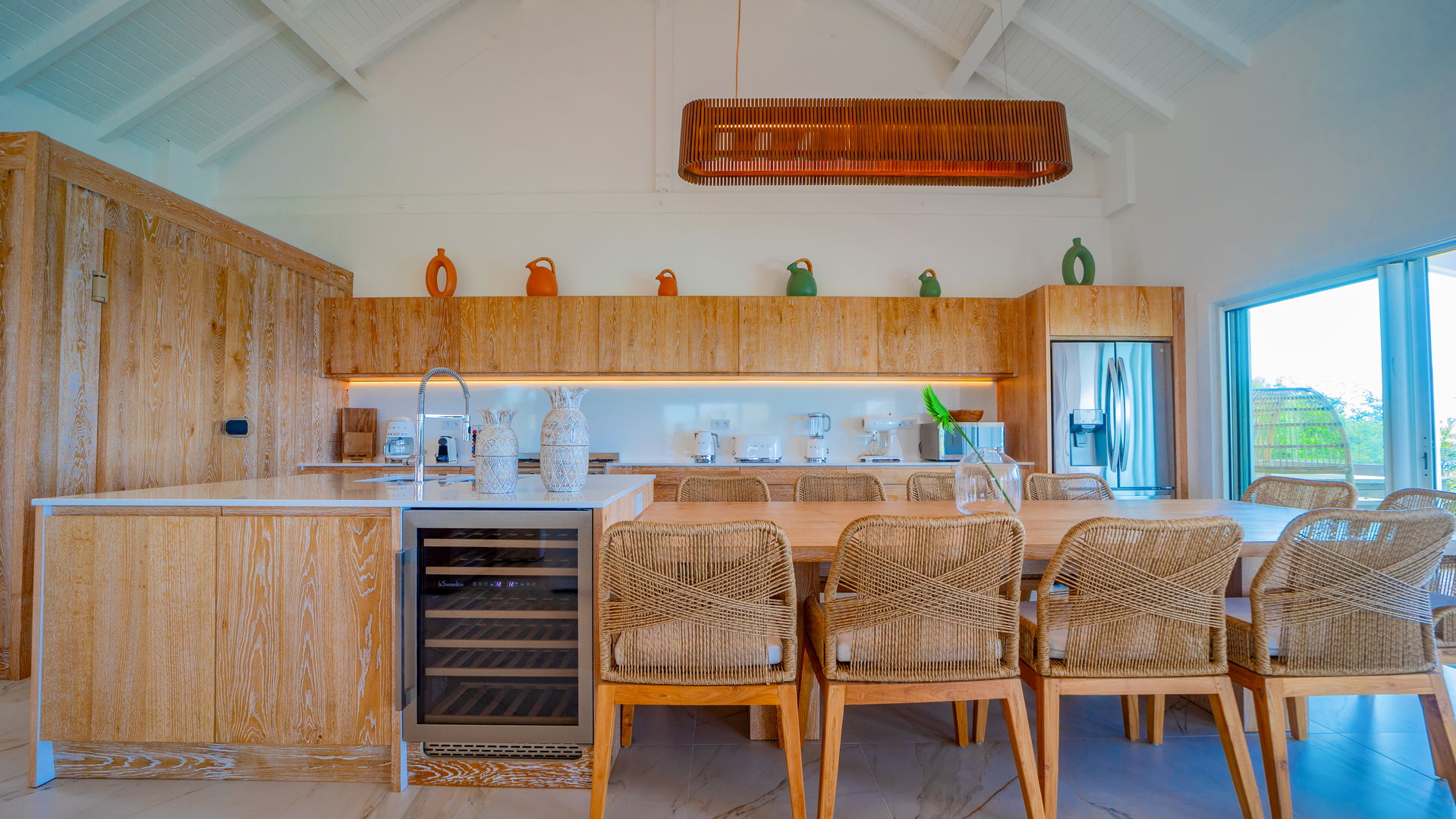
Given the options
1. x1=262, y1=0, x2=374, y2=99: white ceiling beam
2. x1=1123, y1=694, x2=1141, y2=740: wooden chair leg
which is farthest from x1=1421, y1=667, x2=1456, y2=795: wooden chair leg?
x1=262, y1=0, x2=374, y2=99: white ceiling beam

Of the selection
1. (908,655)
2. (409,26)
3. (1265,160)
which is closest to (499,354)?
(409,26)

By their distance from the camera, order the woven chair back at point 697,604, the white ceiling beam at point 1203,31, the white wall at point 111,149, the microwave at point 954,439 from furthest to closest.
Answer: the microwave at point 954,439, the white wall at point 111,149, the white ceiling beam at point 1203,31, the woven chair back at point 697,604

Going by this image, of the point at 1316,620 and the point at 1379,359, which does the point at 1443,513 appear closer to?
the point at 1316,620

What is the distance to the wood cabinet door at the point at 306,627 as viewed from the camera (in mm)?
1819

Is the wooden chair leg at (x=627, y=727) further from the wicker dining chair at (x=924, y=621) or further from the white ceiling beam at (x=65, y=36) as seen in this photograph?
the white ceiling beam at (x=65, y=36)

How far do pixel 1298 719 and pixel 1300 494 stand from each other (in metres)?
0.88

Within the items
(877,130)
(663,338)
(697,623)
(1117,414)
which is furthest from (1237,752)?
(663,338)

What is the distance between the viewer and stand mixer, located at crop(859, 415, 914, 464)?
4.50 metres

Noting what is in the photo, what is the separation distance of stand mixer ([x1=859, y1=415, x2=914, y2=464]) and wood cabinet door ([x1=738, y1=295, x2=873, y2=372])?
449 mm

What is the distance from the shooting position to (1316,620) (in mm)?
1527

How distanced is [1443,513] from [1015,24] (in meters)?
3.74

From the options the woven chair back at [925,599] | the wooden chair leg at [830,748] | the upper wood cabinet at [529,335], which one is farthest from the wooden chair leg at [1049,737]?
the upper wood cabinet at [529,335]

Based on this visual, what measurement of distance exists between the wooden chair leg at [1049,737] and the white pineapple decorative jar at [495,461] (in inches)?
61.1

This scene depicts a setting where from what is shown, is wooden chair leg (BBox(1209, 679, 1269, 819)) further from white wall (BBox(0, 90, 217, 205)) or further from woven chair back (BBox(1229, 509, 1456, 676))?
white wall (BBox(0, 90, 217, 205))
